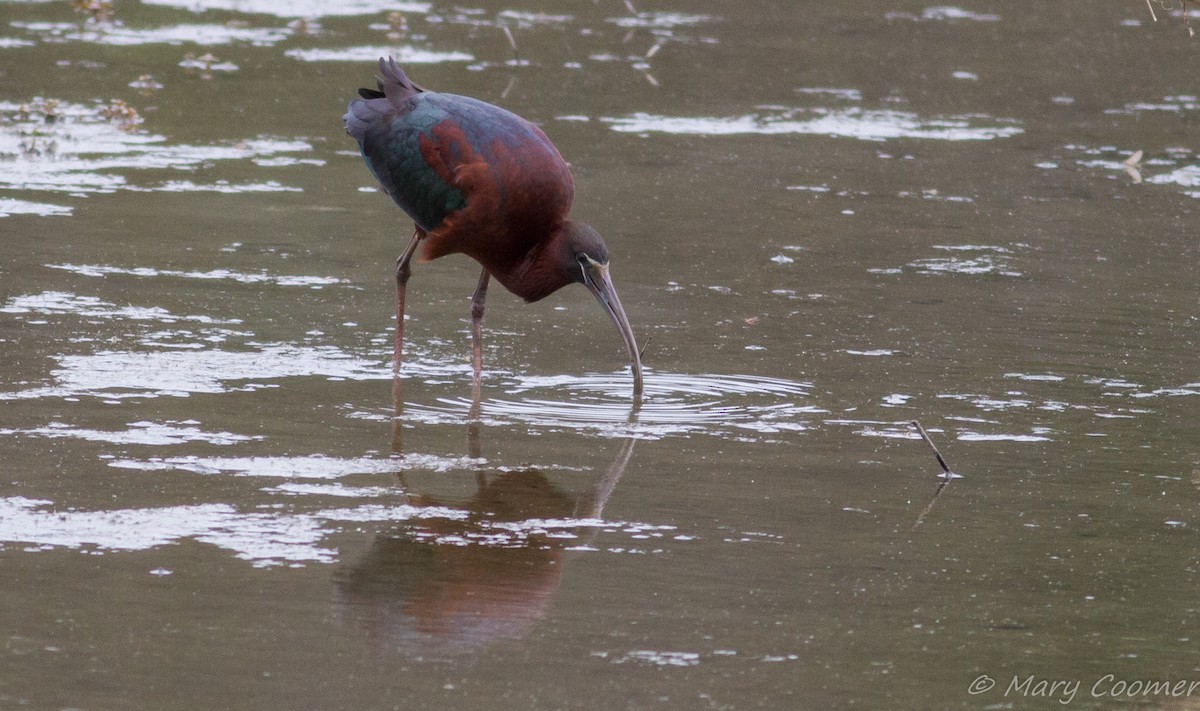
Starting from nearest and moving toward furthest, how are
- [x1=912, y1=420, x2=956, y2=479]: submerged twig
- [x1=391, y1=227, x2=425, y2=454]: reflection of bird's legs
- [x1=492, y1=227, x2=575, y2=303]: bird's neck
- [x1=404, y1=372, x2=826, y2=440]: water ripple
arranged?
[x1=912, y1=420, x2=956, y2=479]: submerged twig → [x1=391, y1=227, x2=425, y2=454]: reflection of bird's legs → [x1=404, y1=372, x2=826, y2=440]: water ripple → [x1=492, y1=227, x2=575, y2=303]: bird's neck

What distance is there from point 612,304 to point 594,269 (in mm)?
177

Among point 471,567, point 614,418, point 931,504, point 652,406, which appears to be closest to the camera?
point 471,567

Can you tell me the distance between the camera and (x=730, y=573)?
537 cm

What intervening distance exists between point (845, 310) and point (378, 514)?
3914 millimetres

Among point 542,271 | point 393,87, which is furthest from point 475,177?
point 393,87

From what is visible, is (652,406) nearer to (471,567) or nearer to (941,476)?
(941,476)

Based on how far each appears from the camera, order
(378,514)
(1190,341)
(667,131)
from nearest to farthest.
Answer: (378,514), (1190,341), (667,131)

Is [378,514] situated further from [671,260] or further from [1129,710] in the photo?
[671,260]

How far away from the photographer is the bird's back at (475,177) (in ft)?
23.8

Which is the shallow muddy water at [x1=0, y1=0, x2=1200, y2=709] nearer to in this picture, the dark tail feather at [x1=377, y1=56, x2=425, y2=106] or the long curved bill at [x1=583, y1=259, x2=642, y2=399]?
the long curved bill at [x1=583, y1=259, x2=642, y2=399]

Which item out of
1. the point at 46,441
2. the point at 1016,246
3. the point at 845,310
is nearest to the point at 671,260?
the point at 845,310

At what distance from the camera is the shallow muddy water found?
4.77 m

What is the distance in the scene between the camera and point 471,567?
532cm

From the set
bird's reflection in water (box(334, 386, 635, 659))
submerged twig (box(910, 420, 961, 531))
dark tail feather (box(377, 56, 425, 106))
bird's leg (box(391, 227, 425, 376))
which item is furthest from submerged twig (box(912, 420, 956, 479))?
dark tail feather (box(377, 56, 425, 106))
